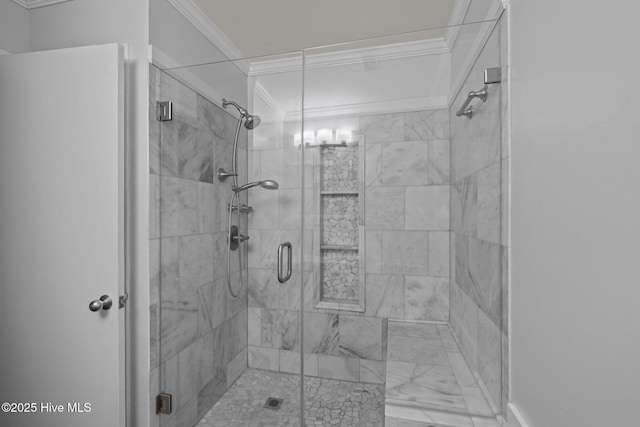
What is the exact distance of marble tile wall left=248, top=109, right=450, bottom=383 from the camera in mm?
1368

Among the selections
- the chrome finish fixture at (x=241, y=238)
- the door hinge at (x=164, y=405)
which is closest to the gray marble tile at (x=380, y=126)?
the chrome finish fixture at (x=241, y=238)

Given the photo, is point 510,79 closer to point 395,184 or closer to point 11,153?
point 395,184

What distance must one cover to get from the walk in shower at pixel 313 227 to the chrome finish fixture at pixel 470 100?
4cm

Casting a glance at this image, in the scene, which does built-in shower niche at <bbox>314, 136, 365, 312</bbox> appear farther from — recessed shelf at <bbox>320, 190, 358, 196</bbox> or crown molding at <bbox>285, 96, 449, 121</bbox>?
crown molding at <bbox>285, 96, 449, 121</bbox>

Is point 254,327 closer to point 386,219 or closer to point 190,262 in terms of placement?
point 190,262

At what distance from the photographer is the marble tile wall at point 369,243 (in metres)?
1.37

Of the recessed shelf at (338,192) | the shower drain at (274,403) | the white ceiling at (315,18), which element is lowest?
the shower drain at (274,403)

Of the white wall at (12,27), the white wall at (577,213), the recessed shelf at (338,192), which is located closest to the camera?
the white wall at (577,213)

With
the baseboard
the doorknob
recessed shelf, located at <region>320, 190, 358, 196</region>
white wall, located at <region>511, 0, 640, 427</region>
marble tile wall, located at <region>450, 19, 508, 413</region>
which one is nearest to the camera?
white wall, located at <region>511, 0, 640, 427</region>

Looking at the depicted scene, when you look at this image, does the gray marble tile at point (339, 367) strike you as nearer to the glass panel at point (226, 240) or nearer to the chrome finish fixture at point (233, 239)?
the glass panel at point (226, 240)

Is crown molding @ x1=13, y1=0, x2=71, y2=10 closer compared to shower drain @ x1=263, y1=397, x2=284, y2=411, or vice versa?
shower drain @ x1=263, y1=397, x2=284, y2=411

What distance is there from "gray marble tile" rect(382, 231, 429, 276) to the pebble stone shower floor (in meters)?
0.59

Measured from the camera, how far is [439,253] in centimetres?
137

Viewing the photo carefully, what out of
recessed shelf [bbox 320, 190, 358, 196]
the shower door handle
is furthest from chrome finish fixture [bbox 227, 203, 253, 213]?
recessed shelf [bbox 320, 190, 358, 196]
